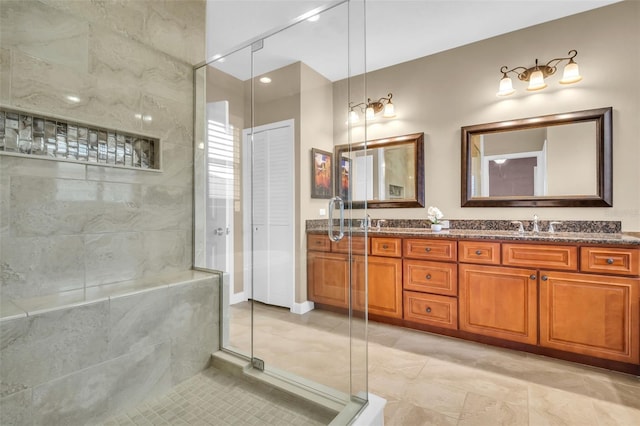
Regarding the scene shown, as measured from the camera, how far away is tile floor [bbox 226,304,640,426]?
1.60 metres

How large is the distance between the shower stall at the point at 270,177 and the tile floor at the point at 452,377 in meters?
0.01

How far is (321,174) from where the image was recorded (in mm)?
1879

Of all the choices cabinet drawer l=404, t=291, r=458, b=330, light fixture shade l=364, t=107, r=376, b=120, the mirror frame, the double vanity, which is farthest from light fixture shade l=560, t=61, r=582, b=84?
cabinet drawer l=404, t=291, r=458, b=330

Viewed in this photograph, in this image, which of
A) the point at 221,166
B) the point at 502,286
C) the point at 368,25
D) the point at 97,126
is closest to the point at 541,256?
the point at 502,286

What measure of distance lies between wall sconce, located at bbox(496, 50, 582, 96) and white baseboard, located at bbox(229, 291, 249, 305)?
2854mm

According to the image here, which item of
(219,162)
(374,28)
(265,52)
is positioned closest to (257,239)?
(219,162)

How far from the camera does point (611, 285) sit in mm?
1964

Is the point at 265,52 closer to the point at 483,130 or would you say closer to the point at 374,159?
the point at 374,159

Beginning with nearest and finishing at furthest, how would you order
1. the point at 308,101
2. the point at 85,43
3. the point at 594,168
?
1. the point at 85,43
2. the point at 308,101
3. the point at 594,168

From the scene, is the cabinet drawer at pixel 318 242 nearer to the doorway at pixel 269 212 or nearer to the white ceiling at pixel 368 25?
the doorway at pixel 269 212

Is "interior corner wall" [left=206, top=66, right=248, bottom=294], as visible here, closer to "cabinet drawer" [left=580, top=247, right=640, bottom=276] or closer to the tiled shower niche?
the tiled shower niche

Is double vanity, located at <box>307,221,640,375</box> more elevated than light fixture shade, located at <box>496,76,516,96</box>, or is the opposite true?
light fixture shade, located at <box>496,76,516,96</box>

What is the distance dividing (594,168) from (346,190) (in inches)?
87.8

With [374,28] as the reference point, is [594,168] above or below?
below
